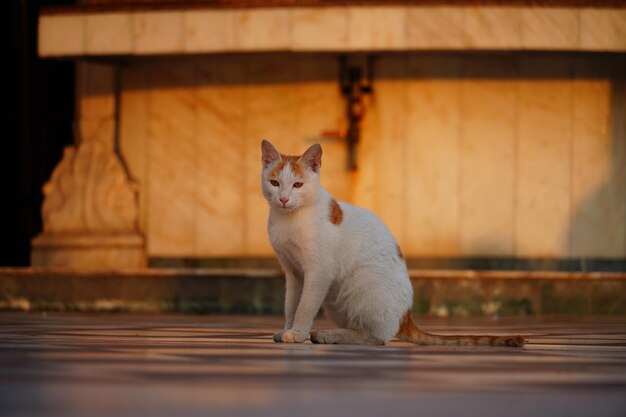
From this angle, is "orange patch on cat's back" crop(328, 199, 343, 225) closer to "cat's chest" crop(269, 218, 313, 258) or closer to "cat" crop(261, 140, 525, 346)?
"cat" crop(261, 140, 525, 346)

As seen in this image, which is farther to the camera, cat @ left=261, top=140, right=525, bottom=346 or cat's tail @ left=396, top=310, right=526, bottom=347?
cat @ left=261, top=140, right=525, bottom=346

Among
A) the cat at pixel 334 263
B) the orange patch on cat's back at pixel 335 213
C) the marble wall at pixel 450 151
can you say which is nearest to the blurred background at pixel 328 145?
the marble wall at pixel 450 151

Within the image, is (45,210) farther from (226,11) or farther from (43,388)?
(43,388)

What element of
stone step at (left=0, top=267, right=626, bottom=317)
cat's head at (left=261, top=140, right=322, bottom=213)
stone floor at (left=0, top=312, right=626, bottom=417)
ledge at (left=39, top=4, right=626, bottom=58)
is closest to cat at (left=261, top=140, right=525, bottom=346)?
cat's head at (left=261, top=140, right=322, bottom=213)

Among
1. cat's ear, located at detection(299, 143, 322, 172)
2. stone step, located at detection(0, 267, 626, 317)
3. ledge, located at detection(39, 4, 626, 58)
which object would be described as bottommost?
stone step, located at detection(0, 267, 626, 317)

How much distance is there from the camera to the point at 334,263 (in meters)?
7.46

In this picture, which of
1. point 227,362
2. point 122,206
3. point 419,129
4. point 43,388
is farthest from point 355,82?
point 43,388

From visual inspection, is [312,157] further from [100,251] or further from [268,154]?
[100,251]

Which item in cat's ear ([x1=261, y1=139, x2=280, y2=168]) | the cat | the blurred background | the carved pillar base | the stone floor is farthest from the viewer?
the carved pillar base

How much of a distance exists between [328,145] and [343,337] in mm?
7572

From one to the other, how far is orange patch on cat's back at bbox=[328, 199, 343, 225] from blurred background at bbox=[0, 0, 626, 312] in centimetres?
628

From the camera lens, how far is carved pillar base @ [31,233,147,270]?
15.0 m

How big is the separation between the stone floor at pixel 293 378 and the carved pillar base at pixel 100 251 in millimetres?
6846

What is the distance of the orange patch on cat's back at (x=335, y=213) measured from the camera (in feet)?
25.1
